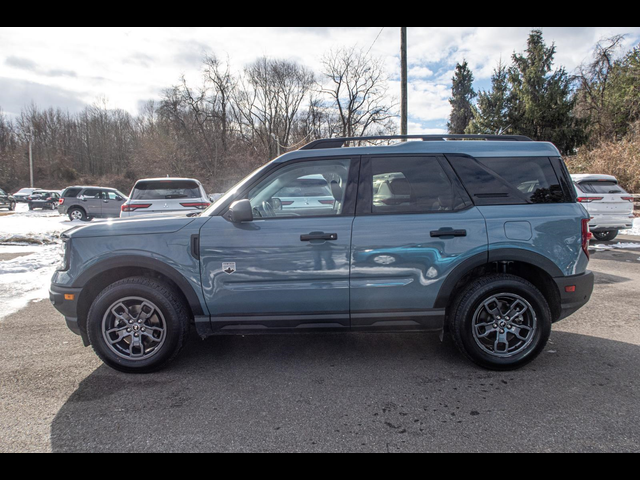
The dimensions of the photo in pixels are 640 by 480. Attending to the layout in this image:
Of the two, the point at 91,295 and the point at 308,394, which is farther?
the point at 91,295

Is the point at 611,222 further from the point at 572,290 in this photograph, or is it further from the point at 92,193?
the point at 92,193

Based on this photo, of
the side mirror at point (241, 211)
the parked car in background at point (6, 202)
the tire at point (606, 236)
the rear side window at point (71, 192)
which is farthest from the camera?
the parked car in background at point (6, 202)

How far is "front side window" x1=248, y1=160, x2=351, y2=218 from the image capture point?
3428 millimetres

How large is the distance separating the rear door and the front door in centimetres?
13

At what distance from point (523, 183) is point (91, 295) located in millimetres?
3931

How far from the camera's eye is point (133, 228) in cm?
333

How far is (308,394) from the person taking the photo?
301cm

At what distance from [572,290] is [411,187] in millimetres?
1656

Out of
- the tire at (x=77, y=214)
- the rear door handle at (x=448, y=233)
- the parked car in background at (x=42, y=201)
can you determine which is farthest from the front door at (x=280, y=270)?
the parked car in background at (x=42, y=201)

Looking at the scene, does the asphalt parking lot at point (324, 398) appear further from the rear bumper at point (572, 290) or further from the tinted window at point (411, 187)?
the tinted window at point (411, 187)

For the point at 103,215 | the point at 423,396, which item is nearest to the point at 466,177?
the point at 423,396

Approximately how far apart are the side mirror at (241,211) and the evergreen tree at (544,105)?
26.2 m

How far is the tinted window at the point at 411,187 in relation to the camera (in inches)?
133
